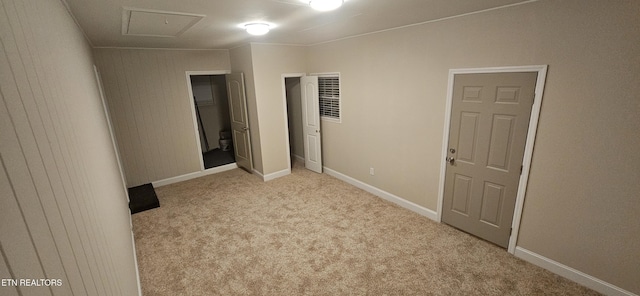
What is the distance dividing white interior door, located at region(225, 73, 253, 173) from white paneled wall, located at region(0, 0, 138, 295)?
3720 mm

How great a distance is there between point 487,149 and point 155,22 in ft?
11.8

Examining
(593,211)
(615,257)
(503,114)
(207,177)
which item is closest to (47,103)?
→ (503,114)

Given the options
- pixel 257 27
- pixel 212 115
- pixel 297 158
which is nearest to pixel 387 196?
pixel 297 158

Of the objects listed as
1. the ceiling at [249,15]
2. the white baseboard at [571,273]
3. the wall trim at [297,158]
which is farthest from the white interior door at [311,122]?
the white baseboard at [571,273]

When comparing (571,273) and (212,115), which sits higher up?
(212,115)

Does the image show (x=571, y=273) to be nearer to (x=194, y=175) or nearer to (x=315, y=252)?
(x=315, y=252)

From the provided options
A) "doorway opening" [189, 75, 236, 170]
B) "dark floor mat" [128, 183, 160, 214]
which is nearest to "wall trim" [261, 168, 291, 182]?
"dark floor mat" [128, 183, 160, 214]

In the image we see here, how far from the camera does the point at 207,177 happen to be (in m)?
5.36

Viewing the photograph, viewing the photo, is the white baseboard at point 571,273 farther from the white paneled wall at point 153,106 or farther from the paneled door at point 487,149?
the white paneled wall at point 153,106

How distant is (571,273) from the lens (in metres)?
2.53

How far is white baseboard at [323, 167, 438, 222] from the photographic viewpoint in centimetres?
367

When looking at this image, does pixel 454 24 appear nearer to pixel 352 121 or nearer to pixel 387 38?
pixel 387 38

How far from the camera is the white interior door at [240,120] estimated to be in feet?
16.4

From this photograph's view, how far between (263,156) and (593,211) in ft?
14.0
